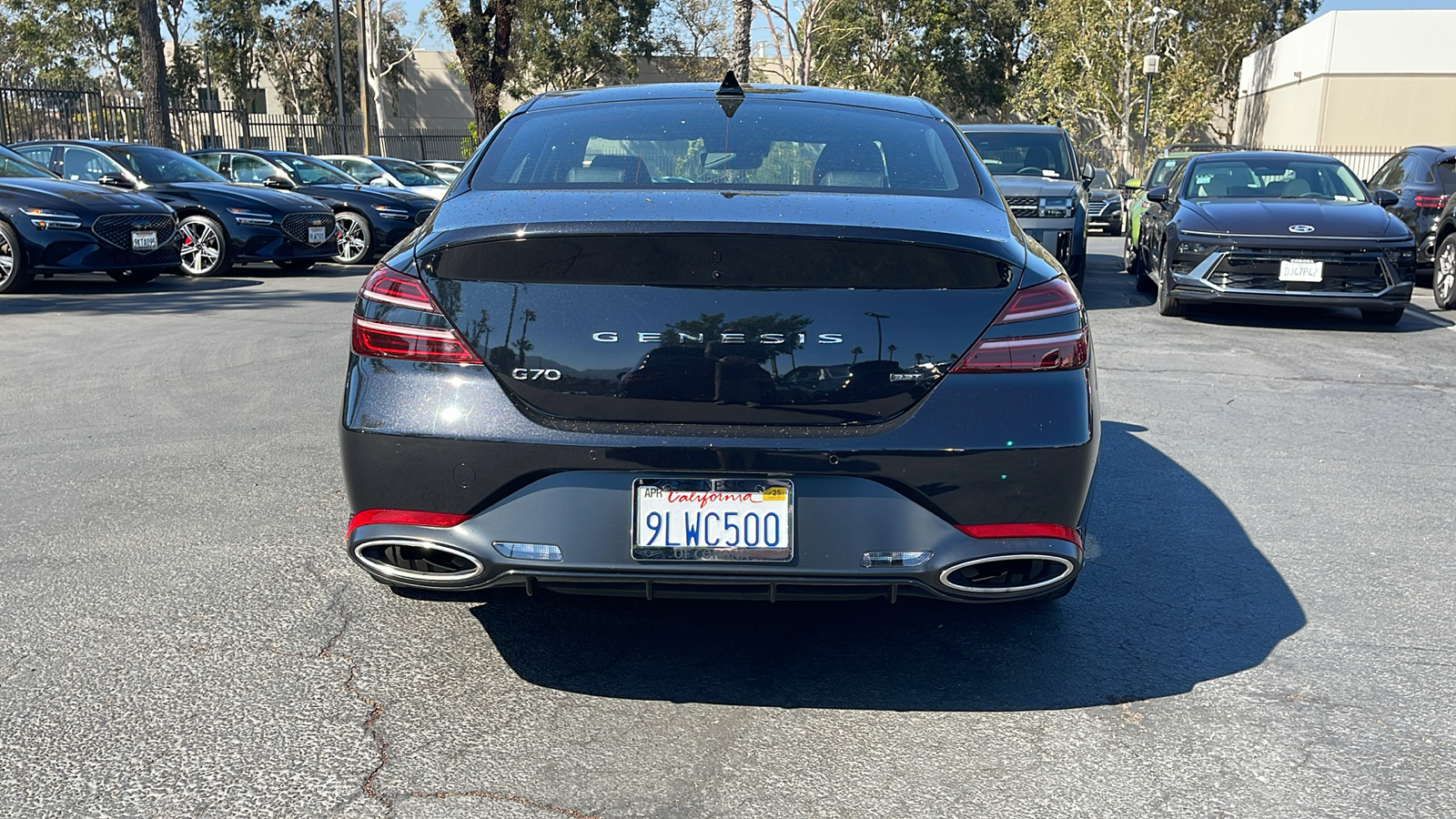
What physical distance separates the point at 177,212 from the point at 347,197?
2.52 meters

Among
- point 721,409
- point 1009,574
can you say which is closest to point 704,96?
point 721,409

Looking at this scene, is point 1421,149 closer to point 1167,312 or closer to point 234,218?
point 1167,312

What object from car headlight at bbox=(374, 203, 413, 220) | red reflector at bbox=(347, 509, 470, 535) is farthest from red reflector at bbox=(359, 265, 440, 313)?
car headlight at bbox=(374, 203, 413, 220)

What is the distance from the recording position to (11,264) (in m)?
11.9

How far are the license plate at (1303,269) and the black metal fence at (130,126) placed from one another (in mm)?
15938

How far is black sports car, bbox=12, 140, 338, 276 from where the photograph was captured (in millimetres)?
14164

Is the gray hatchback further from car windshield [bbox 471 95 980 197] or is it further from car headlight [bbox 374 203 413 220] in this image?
car headlight [bbox 374 203 413 220]

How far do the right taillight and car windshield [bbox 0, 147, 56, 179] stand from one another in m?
12.6

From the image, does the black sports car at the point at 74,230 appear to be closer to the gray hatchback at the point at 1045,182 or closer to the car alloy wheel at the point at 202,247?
the car alloy wheel at the point at 202,247

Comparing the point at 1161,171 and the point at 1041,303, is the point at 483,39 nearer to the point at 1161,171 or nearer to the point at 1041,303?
the point at 1161,171

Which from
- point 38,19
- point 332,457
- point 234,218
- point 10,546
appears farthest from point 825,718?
point 38,19

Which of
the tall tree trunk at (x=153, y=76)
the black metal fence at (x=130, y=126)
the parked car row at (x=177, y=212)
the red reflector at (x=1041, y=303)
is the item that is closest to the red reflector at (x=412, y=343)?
the red reflector at (x=1041, y=303)

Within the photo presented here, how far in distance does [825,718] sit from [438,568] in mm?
1046

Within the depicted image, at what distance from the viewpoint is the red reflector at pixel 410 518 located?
10.4 feet
